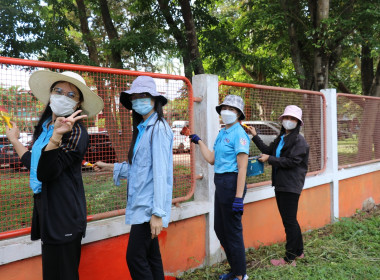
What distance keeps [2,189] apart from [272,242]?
353 cm

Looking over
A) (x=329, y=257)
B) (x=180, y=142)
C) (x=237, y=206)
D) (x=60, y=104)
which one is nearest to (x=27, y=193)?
(x=60, y=104)

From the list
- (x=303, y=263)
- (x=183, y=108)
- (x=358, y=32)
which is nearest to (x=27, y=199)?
(x=183, y=108)

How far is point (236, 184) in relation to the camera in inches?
126

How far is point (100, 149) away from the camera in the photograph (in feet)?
9.93

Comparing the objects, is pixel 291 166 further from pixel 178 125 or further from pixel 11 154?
pixel 11 154

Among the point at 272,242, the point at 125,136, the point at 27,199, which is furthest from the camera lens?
the point at 272,242

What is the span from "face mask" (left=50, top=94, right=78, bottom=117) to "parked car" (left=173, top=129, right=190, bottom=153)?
142cm

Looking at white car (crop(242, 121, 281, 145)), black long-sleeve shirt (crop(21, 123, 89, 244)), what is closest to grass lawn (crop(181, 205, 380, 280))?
white car (crop(242, 121, 281, 145))

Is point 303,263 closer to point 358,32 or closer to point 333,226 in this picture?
point 333,226

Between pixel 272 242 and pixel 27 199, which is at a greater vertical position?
pixel 27 199

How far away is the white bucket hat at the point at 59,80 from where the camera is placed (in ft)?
7.22

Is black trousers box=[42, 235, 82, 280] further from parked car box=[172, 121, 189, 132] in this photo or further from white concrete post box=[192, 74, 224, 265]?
white concrete post box=[192, 74, 224, 265]

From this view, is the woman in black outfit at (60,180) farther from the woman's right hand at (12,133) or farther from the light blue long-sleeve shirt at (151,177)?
the light blue long-sleeve shirt at (151,177)

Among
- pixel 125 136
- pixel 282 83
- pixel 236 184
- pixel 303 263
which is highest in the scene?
pixel 282 83
